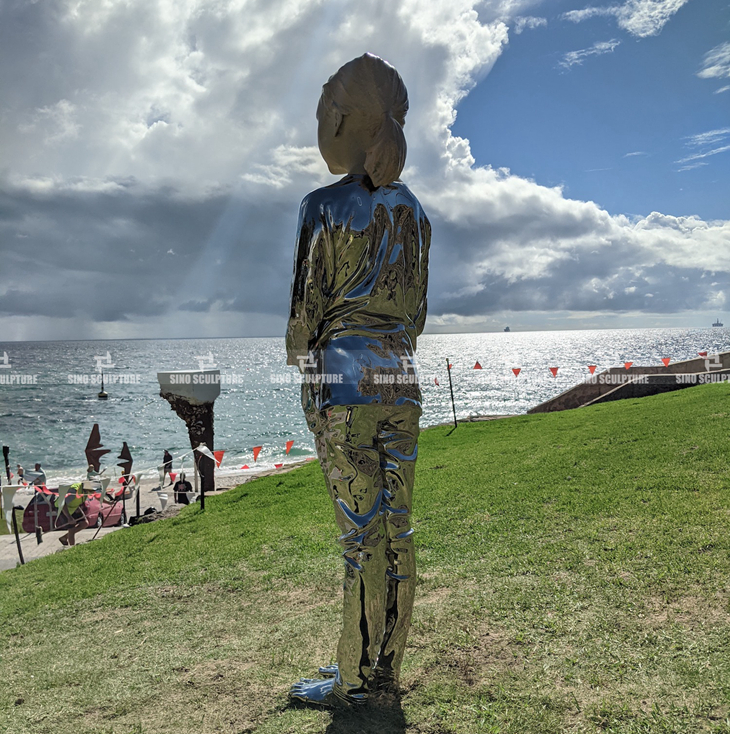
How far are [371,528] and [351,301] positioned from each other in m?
1.04

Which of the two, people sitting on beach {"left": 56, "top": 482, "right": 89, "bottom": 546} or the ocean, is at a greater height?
people sitting on beach {"left": 56, "top": 482, "right": 89, "bottom": 546}

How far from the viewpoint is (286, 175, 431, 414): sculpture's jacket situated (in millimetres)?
2533

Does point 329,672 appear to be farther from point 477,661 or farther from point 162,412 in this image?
point 162,412

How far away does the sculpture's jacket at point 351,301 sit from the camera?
253cm

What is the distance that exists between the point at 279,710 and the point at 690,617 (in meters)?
2.37

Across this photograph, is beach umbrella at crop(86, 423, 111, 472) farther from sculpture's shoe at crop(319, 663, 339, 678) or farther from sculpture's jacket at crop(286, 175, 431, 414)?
sculpture's jacket at crop(286, 175, 431, 414)

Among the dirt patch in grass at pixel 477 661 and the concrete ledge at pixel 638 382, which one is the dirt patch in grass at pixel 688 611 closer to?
the dirt patch in grass at pixel 477 661

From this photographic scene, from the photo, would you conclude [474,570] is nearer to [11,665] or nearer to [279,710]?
[279,710]

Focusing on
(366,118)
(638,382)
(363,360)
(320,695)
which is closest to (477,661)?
(320,695)

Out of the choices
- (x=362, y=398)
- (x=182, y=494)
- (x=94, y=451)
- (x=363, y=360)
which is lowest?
(x=182, y=494)

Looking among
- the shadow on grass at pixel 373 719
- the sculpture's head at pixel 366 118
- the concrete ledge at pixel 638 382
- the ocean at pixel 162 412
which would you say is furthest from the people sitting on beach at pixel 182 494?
the concrete ledge at pixel 638 382

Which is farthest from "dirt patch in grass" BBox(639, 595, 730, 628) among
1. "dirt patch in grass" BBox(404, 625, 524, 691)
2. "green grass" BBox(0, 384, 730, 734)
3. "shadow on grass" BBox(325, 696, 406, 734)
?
"shadow on grass" BBox(325, 696, 406, 734)

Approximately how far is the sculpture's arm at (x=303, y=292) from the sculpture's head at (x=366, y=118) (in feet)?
1.16

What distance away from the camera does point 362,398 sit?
249 cm
